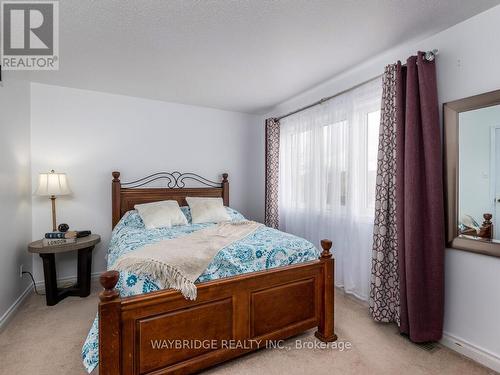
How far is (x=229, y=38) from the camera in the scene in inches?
85.3

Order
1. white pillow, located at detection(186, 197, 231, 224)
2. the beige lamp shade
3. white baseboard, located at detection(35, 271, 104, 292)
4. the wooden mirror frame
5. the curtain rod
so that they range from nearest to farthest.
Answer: the wooden mirror frame < the curtain rod < the beige lamp shade < white baseboard, located at detection(35, 271, 104, 292) < white pillow, located at detection(186, 197, 231, 224)

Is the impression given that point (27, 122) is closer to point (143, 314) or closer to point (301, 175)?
point (143, 314)

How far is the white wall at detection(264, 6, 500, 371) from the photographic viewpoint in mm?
1831

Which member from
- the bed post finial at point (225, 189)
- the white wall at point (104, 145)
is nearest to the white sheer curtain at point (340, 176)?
the bed post finial at point (225, 189)

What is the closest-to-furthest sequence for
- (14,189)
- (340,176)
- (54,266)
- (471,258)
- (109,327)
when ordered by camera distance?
(109,327), (471,258), (14,189), (54,266), (340,176)

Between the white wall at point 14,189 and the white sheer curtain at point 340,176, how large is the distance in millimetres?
3271

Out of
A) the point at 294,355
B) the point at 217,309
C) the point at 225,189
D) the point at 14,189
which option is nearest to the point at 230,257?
the point at 217,309

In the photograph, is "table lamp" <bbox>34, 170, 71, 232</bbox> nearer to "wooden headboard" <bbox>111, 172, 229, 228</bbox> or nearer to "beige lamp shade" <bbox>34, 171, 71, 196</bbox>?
"beige lamp shade" <bbox>34, 171, 71, 196</bbox>

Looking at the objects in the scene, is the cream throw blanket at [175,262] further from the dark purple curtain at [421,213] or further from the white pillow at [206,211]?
the dark purple curtain at [421,213]

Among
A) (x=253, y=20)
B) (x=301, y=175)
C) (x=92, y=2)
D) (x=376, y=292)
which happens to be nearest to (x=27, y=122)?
(x=92, y=2)

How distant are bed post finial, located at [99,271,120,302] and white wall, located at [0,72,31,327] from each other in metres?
1.80

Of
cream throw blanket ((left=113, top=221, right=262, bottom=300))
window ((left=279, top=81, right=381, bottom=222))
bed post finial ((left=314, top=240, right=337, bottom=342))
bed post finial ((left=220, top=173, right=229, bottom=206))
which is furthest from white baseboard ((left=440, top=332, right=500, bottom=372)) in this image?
bed post finial ((left=220, top=173, right=229, bottom=206))

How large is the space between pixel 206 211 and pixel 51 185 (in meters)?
1.77

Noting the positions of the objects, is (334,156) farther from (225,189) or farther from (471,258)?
(225,189)
